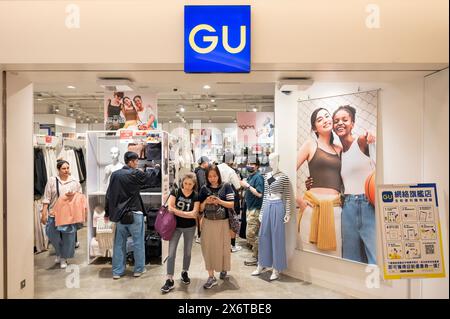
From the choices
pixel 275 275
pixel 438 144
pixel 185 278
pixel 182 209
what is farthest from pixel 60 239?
pixel 438 144

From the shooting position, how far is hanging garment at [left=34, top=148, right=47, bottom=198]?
16.4ft

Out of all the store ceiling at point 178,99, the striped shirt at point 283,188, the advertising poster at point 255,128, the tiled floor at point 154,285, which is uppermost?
the store ceiling at point 178,99

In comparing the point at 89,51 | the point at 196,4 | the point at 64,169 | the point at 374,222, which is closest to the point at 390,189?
the point at 374,222

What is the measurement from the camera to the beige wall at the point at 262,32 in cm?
209

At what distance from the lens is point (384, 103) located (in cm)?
323

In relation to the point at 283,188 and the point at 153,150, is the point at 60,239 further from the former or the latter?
the point at 283,188

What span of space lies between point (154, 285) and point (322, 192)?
237cm

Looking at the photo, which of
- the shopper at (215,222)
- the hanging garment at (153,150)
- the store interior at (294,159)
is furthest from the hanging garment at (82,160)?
the shopper at (215,222)

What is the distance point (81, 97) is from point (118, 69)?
868 cm

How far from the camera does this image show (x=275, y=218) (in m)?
3.92

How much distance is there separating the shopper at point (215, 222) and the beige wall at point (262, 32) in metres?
1.87

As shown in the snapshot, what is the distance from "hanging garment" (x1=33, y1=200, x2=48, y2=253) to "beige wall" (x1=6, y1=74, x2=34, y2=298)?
8.79 ft

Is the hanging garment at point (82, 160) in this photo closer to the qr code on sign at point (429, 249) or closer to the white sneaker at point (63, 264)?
the white sneaker at point (63, 264)
